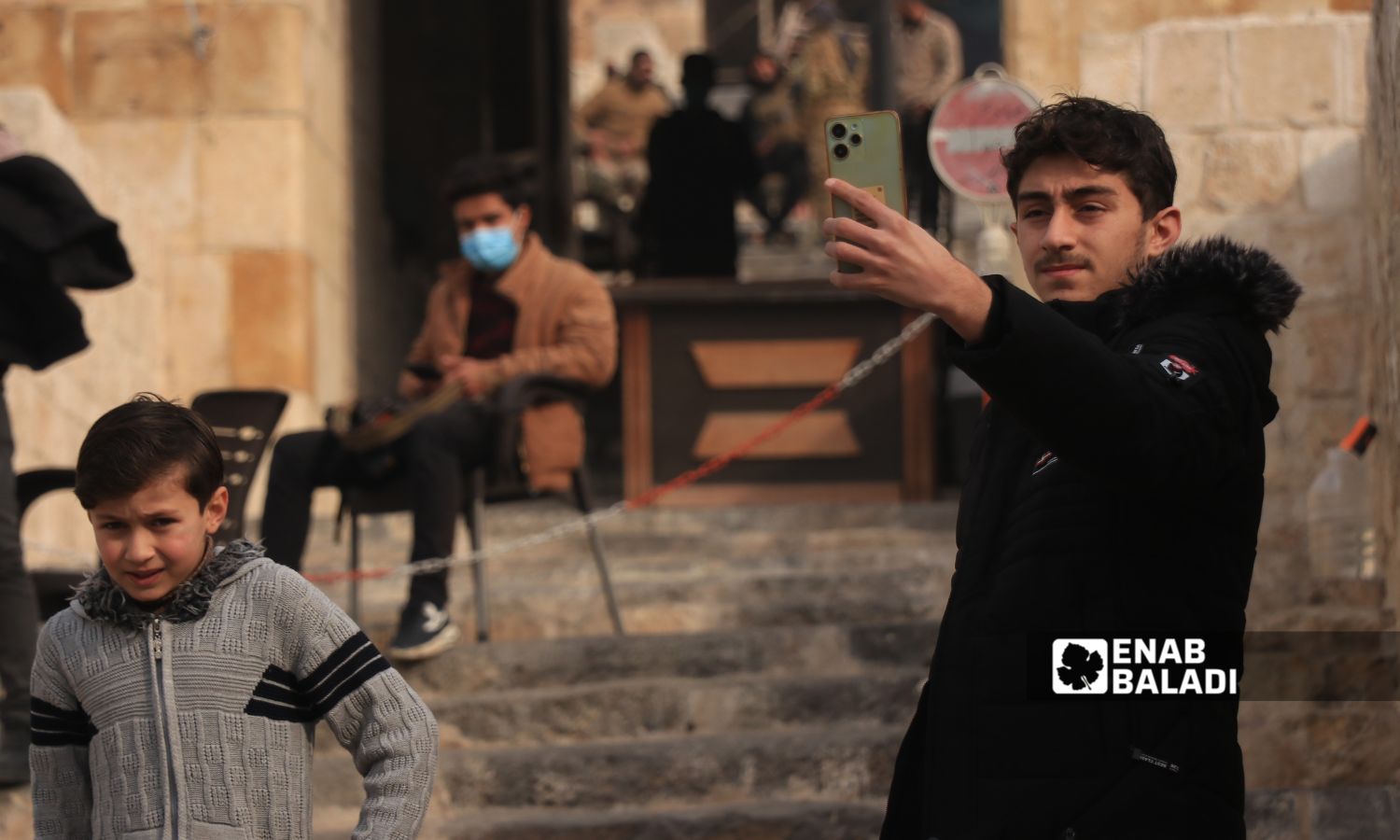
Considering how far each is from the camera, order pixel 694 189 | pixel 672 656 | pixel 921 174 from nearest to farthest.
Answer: pixel 672 656
pixel 694 189
pixel 921 174

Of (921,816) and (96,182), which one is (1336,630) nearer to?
(921,816)

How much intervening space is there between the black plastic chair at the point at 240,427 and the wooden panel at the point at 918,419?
A: 4036 mm

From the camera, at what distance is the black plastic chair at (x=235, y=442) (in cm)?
540

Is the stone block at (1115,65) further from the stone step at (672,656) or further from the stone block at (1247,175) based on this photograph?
the stone step at (672,656)

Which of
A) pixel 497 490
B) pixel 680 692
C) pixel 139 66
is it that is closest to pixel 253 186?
pixel 139 66

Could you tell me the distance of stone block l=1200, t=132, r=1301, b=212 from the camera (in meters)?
7.26

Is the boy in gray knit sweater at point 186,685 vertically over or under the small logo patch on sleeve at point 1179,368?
under

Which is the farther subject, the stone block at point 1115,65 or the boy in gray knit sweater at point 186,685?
the stone block at point 1115,65

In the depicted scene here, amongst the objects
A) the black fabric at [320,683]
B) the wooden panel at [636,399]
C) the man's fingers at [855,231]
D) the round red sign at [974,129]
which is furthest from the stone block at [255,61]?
the man's fingers at [855,231]

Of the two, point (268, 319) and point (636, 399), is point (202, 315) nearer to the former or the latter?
point (268, 319)

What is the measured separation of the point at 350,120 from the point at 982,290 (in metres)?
A: 8.91

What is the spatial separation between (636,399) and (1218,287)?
22.9 feet

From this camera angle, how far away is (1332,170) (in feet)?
23.9

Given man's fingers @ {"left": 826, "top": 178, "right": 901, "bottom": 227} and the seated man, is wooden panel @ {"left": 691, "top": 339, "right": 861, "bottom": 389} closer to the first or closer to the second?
the seated man
